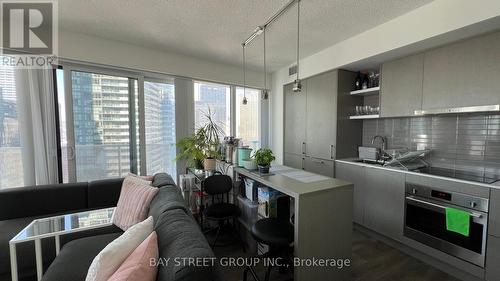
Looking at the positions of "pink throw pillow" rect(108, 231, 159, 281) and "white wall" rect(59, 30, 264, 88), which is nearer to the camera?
"pink throw pillow" rect(108, 231, 159, 281)

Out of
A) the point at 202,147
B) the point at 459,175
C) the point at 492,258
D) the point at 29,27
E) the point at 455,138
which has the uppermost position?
the point at 29,27

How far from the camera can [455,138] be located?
7.76 ft

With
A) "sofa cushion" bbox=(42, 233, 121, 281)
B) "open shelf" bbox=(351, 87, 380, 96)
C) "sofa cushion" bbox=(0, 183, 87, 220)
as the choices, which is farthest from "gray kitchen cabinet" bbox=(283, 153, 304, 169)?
"sofa cushion" bbox=(0, 183, 87, 220)

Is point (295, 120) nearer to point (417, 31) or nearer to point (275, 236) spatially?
point (417, 31)

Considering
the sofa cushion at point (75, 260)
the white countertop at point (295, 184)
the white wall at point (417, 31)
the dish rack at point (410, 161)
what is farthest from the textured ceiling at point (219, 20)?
the sofa cushion at point (75, 260)

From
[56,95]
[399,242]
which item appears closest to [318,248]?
[399,242]

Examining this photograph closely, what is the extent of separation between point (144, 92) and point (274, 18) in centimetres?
233

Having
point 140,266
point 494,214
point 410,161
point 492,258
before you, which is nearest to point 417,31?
point 410,161

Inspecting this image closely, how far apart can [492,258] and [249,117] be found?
3.82 metres

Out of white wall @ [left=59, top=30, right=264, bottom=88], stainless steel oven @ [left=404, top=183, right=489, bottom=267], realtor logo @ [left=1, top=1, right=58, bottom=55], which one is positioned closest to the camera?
stainless steel oven @ [left=404, top=183, right=489, bottom=267]

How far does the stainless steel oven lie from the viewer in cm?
180

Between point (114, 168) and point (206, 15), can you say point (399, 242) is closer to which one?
point (206, 15)

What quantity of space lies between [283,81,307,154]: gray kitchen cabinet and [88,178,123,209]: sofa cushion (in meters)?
2.93

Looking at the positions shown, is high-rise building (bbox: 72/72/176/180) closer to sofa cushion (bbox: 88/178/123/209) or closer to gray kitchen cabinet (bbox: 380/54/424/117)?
sofa cushion (bbox: 88/178/123/209)
